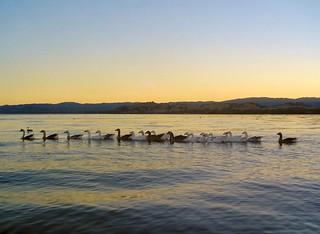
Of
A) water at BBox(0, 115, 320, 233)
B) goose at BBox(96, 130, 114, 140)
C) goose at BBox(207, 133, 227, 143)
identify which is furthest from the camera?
goose at BBox(96, 130, 114, 140)

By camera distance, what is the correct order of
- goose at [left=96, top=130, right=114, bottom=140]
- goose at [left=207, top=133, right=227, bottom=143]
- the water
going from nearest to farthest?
A: the water < goose at [left=207, top=133, right=227, bottom=143] < goose at [left=96, top=130, right=114, bottom=140]

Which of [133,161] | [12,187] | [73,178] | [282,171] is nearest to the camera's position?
[12,187]

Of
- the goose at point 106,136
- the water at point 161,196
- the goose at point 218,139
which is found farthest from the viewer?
the goose at point 106,136

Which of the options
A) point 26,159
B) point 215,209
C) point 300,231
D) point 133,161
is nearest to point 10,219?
point 215,209

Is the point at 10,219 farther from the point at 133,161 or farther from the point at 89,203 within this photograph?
the point at 133,161

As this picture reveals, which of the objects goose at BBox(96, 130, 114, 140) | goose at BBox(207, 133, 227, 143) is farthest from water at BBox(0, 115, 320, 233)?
goose at BBox(96, 130, 114, 140)

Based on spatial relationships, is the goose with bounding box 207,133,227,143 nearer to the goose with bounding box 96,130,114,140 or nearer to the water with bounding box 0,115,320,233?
the goose with bounding box 96,130,114,140

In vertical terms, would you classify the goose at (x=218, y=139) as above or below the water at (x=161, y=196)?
above

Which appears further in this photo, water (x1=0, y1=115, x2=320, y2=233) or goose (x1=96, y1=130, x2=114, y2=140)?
goose (x1=96, y1=130, x2=114, y2=140)

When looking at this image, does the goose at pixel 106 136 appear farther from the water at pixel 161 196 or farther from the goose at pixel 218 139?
the water at pixel 161 196

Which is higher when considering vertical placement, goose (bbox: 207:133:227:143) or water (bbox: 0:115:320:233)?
goose (bbox: 207:133:227:143)

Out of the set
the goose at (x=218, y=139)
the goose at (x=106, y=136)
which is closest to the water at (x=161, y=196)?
the goose at (x=218, y=139)

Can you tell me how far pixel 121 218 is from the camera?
28.3 feet

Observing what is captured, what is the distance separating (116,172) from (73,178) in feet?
6.31
